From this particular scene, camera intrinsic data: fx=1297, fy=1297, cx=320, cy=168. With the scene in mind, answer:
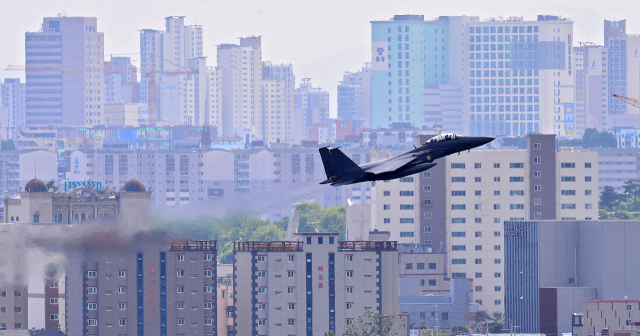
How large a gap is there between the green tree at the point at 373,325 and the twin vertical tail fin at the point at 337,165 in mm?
51913

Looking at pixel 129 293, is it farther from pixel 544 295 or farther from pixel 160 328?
pixel 544 295

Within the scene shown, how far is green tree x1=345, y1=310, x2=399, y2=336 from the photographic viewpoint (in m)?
138

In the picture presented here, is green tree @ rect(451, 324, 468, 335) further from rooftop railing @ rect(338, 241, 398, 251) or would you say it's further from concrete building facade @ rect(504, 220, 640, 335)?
rooftop railing @ rect(338, 241, 398, 251)

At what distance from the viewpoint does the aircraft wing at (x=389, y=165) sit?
84.9 meters

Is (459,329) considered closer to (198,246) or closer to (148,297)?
(198,246)

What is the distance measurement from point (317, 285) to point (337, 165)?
215 ft

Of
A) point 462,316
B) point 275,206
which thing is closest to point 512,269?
point 462,316

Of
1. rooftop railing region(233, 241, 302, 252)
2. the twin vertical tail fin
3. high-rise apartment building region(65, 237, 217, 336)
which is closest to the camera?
the twin vertical tail fin

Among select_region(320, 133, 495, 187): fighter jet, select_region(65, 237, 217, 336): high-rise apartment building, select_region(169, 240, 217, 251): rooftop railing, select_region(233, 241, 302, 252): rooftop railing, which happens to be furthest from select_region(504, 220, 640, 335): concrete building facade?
select_region(320, 133, 495, 187): fighter jet

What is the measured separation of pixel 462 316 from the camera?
19575 cm

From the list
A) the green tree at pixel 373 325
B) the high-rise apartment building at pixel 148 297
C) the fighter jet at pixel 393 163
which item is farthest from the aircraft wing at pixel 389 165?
the high-rise apartment building at pixel 148 297

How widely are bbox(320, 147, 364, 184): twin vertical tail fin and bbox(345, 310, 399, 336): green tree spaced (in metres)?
51.9

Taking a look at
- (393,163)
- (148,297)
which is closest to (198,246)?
(148,297)

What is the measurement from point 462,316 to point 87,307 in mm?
66824
